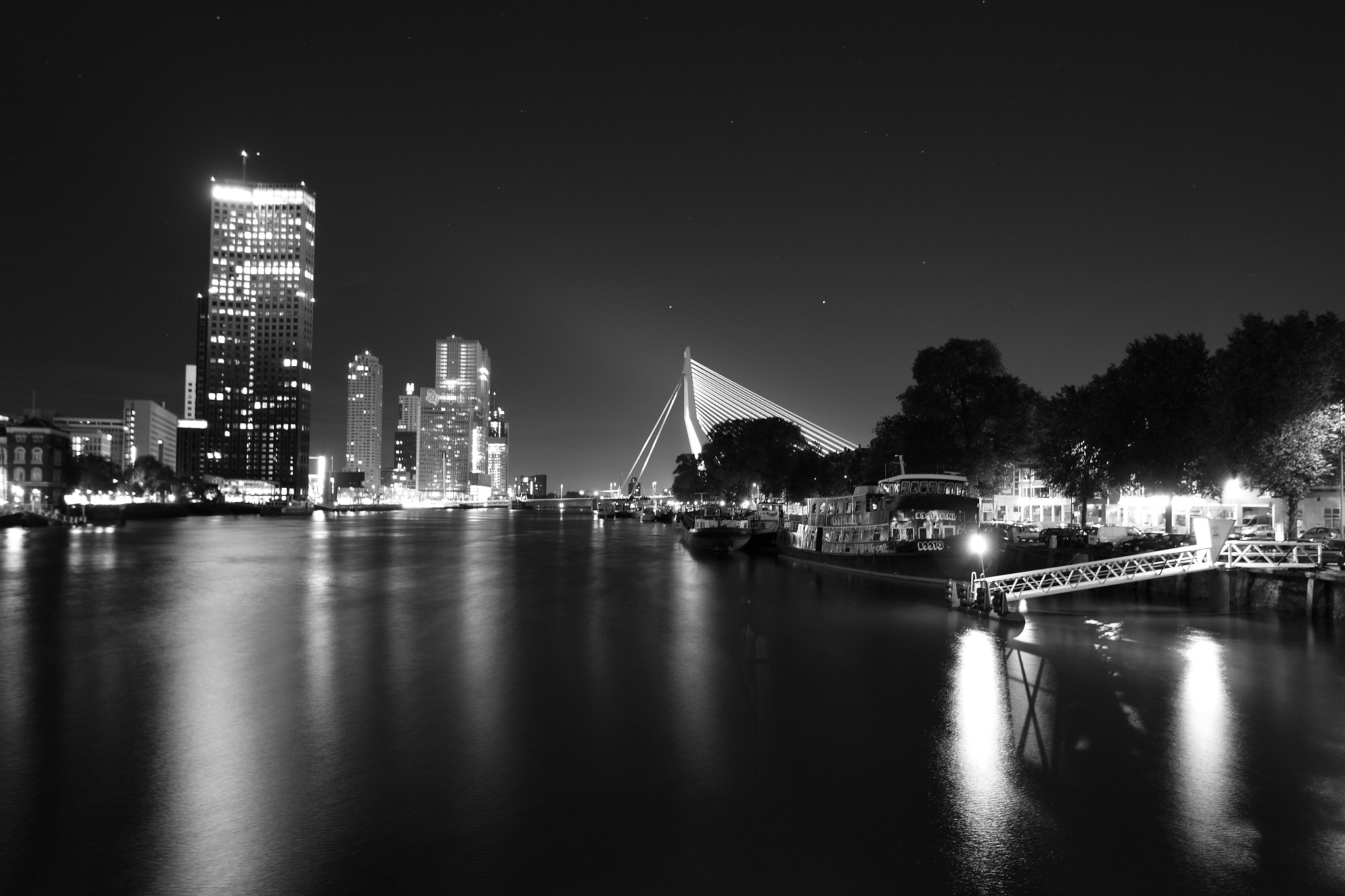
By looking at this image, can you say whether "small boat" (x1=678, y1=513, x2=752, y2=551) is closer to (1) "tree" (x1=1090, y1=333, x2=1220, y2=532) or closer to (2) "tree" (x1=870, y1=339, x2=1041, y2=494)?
(2) "tree" (x1=870, y1=339, x2=1041, y2=494)

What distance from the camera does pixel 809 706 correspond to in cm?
1548

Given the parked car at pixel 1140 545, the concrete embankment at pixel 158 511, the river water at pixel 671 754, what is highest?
the parked car at pixel 1140 545

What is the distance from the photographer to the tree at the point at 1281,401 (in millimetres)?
31906

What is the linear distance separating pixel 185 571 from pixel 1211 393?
52.2 metres

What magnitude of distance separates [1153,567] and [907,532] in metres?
12.7

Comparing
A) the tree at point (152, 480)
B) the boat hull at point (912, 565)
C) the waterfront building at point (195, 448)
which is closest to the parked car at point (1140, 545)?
the boat hull at point (912, 565)

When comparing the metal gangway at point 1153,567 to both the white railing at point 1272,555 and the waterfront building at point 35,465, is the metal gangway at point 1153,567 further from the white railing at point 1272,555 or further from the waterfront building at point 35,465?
the waterfront building at point 35,465

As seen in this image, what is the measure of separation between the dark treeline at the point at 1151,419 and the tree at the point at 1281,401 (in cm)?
5

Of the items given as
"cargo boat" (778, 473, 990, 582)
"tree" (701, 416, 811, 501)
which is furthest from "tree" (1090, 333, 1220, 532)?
"tree" (701, 416, 811, 501)

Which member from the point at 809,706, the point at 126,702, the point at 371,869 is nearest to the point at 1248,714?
the point at 809,706

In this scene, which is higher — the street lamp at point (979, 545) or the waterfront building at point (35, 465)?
the waterfront building at point (35, 465)

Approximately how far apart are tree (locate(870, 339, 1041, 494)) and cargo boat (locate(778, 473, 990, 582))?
10.2 metres

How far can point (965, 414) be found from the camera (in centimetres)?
5822

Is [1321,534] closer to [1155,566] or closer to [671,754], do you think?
[1155,566]
